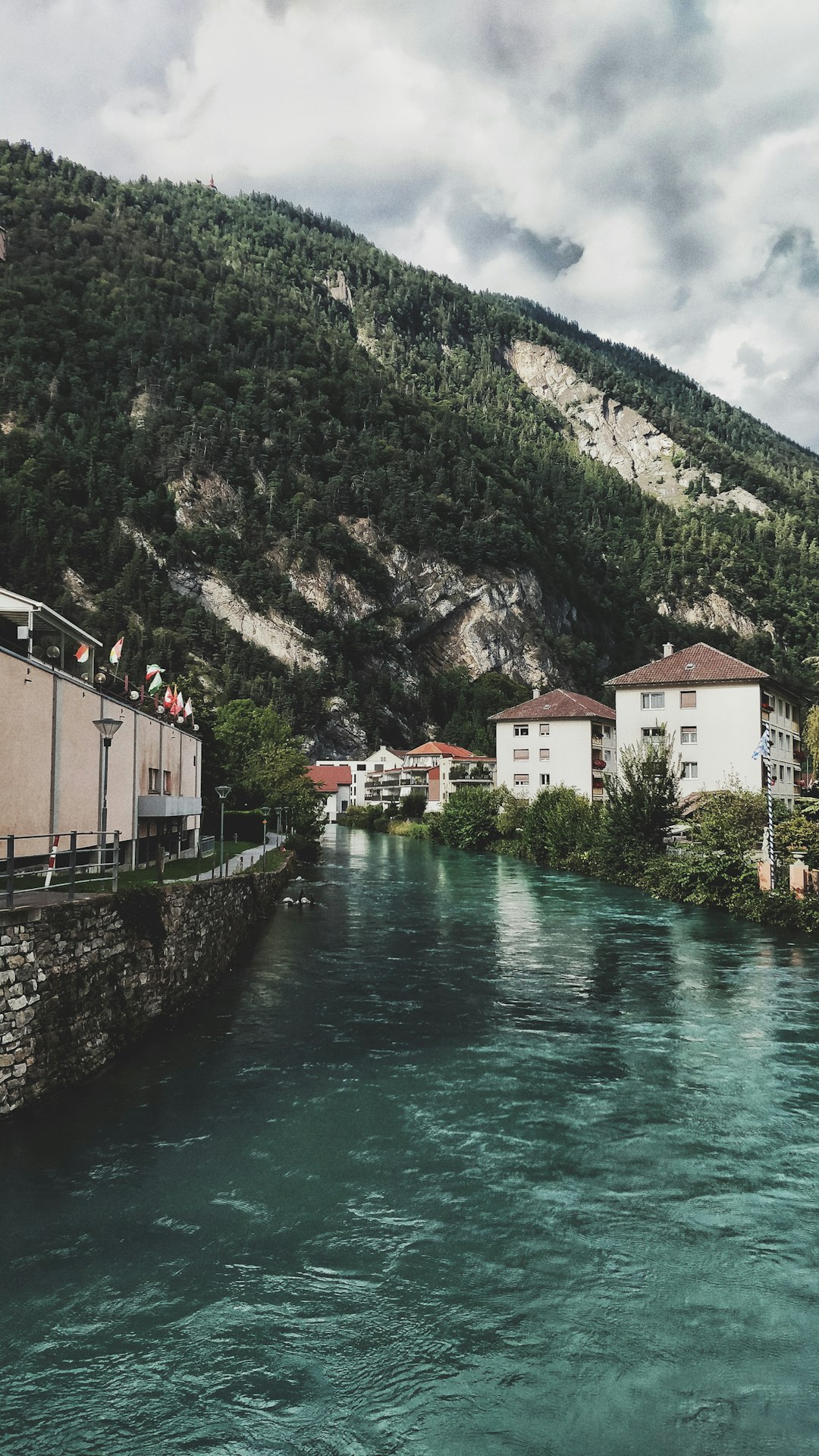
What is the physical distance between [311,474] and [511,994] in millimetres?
178080

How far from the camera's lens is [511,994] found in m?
22.2

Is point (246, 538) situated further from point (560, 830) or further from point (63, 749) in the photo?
point (63, 749)

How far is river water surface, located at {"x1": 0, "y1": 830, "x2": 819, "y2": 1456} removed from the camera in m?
7.23

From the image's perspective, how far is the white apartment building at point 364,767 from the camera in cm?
14412

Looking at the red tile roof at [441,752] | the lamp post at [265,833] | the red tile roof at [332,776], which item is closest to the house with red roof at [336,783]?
the red tile roof at [332,776]

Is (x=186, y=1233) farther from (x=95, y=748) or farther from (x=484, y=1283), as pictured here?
(x=95, y=748)

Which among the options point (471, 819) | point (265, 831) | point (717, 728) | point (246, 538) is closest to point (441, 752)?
point (471, 819)

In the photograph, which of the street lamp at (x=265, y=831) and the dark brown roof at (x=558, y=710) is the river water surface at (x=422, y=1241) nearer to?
the street lamp at (x=265, y=831)

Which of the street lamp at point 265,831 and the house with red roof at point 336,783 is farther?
the house with red roof at point 336,783

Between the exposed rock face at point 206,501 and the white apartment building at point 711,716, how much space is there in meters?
123

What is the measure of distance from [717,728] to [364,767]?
94.8 m

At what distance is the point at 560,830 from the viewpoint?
5825 cm

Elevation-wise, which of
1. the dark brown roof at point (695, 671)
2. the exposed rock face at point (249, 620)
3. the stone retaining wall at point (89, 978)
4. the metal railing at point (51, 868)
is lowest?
the stone retaining wall at point (89, 978)

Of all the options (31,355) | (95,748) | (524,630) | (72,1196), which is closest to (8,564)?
(31,355)
